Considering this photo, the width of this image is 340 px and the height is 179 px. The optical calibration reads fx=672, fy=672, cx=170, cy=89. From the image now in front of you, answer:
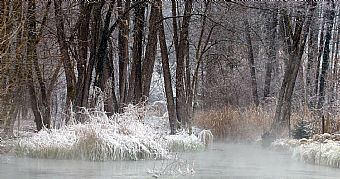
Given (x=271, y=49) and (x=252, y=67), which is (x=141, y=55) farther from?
(x=252, y=67)

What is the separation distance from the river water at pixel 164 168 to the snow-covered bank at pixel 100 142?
34cm

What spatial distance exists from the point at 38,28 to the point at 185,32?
5.02m

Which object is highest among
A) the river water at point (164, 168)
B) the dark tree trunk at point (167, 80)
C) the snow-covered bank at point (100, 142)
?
the dark tree trunk at point (167, 80)

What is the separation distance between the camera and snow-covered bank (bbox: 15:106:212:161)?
12.9 meters

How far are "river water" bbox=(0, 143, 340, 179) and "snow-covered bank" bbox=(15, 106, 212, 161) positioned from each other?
34cm

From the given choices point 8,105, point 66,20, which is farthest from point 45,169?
point 66,20

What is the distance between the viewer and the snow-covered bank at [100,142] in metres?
12.9

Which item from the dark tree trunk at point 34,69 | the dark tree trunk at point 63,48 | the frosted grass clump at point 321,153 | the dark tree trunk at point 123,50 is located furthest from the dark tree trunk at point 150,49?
the frosted grass clump at point 321,153

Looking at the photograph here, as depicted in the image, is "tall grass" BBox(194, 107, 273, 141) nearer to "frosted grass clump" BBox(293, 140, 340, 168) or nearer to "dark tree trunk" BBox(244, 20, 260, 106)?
"dark tree trunk" BBox(244, 20, 260, 106)

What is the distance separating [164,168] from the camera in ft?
36.8

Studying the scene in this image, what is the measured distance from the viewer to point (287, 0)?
18.2 meters

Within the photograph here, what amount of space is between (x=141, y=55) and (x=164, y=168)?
7214 mm

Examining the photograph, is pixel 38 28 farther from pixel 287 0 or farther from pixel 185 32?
pixel 287 0

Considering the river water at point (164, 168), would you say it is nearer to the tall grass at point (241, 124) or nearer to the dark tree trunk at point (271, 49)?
the tall grass at point (241, 124)
